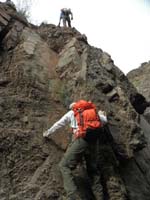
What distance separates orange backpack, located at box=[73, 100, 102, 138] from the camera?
419 inches

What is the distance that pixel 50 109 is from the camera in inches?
499

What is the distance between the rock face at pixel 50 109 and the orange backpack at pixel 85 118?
1.33 meters

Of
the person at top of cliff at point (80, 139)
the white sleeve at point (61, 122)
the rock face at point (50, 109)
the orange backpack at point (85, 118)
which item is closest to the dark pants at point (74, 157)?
the person at top of cliff at point (80, 139)

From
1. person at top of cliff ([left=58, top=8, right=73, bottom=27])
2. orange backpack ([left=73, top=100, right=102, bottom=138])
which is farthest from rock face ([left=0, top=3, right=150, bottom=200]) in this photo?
person at top of cliff ([left=58, top=8, right=73, bottom=27])

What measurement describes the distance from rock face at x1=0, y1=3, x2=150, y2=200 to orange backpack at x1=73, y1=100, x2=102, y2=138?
1.33 m

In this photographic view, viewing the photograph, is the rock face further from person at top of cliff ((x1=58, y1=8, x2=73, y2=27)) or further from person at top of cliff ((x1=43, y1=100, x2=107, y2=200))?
person at top of cliff ((x1=58, y1=8, x2=73, y2=27))

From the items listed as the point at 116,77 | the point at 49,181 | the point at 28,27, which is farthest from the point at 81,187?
the point at 28,27

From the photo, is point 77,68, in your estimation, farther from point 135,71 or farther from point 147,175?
point 135,71

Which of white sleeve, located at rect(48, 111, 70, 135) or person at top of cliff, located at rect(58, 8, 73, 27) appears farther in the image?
person at top of cliff, located at rect(58, 8, 73, 27)

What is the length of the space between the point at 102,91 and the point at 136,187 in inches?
112

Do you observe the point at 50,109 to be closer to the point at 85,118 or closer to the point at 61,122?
the point at 61,122

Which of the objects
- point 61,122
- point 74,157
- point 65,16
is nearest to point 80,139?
point 74,157

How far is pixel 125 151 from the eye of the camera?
1238cm

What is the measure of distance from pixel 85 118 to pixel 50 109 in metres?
2.15
